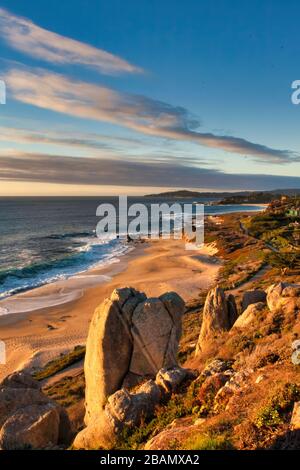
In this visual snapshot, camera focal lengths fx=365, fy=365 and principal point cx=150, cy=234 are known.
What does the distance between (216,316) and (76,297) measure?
28754 millimetres

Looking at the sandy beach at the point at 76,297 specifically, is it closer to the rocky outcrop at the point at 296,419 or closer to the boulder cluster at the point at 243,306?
the boulder cluster at the point at 243,306

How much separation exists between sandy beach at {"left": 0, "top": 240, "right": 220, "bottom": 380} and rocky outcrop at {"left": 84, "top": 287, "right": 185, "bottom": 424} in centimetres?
1432

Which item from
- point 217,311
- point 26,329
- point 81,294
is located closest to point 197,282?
point 81,294

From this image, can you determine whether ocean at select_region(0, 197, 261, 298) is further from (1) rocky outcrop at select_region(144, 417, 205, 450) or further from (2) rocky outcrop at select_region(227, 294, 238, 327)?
(1) rocky outcrop at select_region(144, 417, 205, 450)

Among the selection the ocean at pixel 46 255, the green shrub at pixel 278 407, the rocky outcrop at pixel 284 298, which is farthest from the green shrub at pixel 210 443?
the ocean at pixel 46 255

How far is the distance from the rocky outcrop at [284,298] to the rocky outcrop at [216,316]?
3.05m

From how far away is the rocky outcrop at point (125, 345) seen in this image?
16.4 m

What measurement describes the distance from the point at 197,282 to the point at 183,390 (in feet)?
132

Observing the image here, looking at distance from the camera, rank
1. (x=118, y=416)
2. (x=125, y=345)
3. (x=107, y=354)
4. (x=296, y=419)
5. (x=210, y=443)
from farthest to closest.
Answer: (x=125, y=345) → (x=107, y=354) → (x=118, y=416) → (x=296, y=419) → (x=210, y=443)

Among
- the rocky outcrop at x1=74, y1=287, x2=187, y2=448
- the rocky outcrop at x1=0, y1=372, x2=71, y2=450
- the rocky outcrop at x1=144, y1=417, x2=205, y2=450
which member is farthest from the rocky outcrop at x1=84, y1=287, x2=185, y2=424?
the rocky outcrop at x1=144, y1=417, x2=205, y2=450

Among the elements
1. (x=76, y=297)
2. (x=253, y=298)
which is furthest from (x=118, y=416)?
(x=76, y=297)

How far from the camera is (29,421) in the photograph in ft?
41.9

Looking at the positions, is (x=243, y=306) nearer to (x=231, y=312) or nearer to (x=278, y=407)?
(x=231, y=312)
